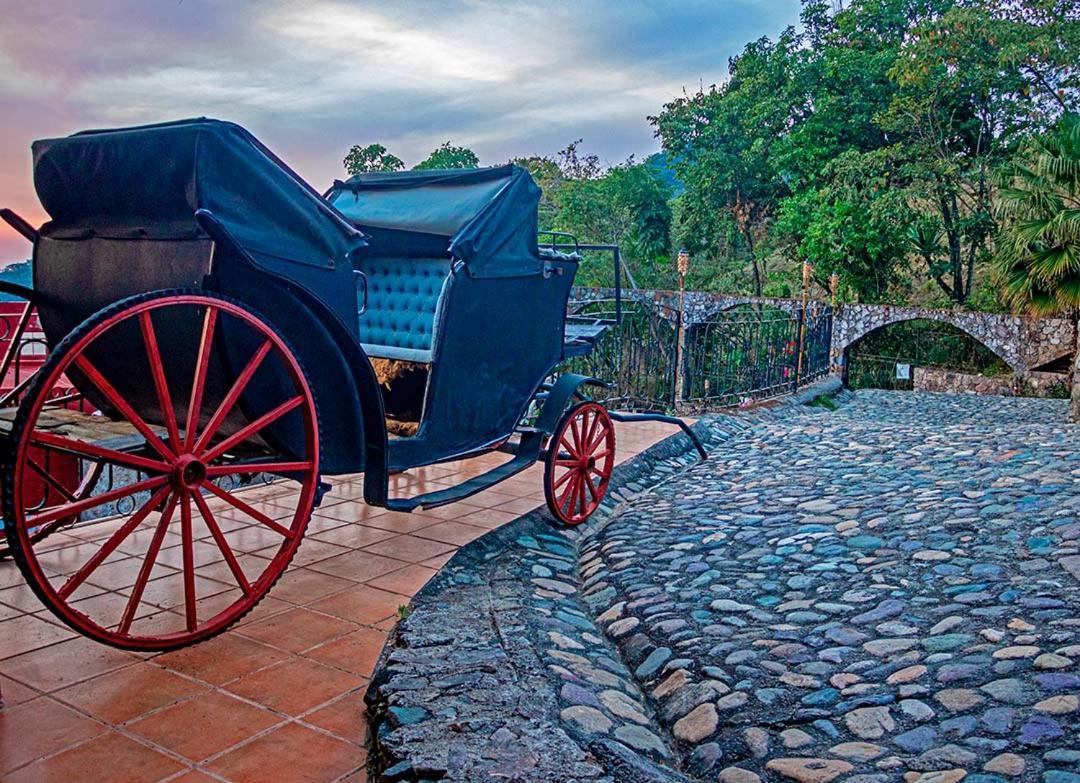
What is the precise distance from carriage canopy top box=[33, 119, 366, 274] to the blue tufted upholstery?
82.9 inches

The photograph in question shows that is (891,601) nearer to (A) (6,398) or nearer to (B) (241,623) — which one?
(B) (241,623)

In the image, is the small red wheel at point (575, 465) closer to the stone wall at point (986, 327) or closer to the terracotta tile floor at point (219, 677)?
the terracotta tile floor at point (219, 677)

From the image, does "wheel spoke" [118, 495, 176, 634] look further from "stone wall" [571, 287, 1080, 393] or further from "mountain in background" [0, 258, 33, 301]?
"stone wall" [571, 287, 1080, 393]

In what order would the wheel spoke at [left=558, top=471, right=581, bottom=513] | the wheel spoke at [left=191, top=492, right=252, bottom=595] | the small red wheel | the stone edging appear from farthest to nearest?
the wheel spoke at [left=558, top=471, right=581, bottom=513] < the small red wheel < the wheel spoke at [left=191, top=492, right=252, bottom=595] < the stone edging

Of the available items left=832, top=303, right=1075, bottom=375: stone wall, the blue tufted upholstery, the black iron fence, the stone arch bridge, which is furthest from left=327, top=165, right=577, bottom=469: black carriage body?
left=832, top=303, right=1075, bottom=375: stone wall

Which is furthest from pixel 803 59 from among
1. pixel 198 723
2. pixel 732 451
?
pixel 198 723

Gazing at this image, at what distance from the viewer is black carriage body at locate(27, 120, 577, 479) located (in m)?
2.97

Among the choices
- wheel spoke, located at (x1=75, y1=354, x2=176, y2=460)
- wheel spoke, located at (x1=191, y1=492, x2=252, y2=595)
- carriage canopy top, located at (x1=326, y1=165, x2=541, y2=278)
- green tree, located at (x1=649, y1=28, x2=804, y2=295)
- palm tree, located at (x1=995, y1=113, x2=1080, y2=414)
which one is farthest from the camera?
green tree, located at (x1=649, y1=28, x2=804, y2=295)

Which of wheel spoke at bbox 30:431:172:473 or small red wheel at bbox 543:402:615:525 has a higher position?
wheel spoke at bbox 30:431:172:473

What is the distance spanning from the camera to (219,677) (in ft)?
9.53

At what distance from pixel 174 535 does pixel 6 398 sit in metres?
1.32

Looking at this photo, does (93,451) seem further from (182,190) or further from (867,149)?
(867,149)

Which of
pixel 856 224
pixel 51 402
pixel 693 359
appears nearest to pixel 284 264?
pixel 51 402

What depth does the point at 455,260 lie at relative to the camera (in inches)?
163
